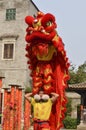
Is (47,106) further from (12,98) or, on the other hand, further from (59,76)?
(12,98)

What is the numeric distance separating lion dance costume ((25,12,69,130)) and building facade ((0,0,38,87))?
63.4 ft

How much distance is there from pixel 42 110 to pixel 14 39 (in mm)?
20491

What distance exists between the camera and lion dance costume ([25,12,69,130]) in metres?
6.59

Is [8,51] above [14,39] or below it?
below

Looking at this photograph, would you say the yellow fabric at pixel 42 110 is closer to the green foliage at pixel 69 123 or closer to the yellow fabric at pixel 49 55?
the yellow fabric at pixel 49 55

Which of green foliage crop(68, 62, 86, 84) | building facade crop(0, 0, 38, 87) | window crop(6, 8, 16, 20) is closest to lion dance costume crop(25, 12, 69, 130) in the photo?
building facade crop(0, 0, 38, 87)

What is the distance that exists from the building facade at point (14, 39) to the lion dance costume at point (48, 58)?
63.4 ft

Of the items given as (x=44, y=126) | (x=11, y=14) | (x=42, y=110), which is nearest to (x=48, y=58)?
(x=42, y=110)

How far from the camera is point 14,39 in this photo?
26.8 metres

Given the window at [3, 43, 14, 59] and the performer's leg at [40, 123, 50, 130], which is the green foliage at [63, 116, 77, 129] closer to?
the window at [3, 43, 14, 59]

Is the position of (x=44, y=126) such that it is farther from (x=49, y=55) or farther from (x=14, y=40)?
(x=14, y=40)

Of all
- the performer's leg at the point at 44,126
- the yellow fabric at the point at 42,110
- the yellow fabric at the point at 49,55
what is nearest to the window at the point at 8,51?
the yellow fabric at the point at 49,55

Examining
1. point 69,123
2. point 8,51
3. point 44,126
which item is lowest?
point 69,123

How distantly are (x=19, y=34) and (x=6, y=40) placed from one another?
3.52ft
